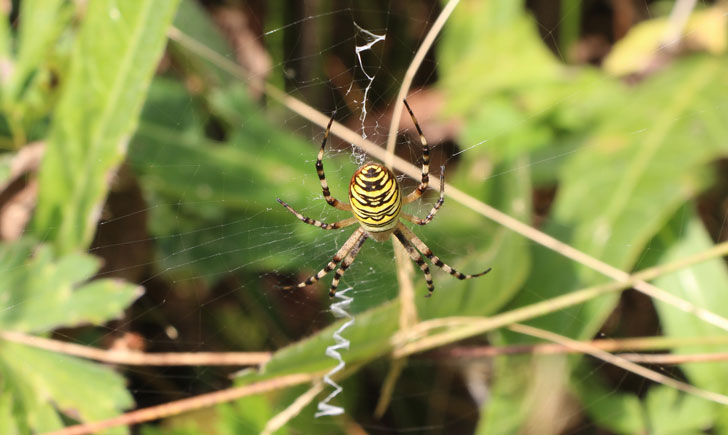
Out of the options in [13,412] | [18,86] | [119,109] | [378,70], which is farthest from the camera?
[378,70]

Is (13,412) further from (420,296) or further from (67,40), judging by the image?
(67,40)

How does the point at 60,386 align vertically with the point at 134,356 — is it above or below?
below

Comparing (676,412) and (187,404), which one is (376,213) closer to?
(187,404)

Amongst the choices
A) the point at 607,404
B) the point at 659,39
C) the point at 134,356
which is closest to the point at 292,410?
the point at 134,356

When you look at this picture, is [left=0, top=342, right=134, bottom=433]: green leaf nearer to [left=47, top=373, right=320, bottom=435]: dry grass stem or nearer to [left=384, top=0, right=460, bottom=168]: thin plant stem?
[left=47, top=373, right=320, bottom=435]: dry grass stem

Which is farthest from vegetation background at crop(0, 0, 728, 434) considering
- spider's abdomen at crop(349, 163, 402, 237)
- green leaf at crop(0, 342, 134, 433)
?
spider's abdomen at crop(349, 163, 402, 237)

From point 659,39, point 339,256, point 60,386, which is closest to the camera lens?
point 60,386

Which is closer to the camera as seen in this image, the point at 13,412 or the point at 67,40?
the point at 13,412

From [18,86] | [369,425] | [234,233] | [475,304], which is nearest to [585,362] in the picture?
[475,304]
